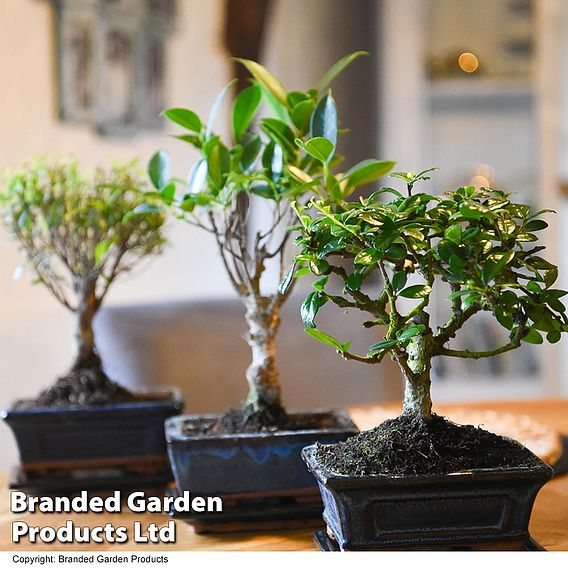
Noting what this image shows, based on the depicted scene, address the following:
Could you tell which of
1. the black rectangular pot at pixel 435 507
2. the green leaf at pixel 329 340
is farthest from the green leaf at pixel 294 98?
the black rectangular pot at pixel 435 507

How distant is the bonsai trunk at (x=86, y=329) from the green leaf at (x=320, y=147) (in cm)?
50

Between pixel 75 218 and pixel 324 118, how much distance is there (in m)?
0.44

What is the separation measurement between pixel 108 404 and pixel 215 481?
0.28 meters

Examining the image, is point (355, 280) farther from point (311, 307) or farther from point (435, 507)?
point (435, 507)

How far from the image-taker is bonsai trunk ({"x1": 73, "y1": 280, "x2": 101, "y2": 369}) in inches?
51.4

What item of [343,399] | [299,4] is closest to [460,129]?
[299,4]

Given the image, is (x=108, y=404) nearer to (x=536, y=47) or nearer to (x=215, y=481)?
(x=215, y=481)

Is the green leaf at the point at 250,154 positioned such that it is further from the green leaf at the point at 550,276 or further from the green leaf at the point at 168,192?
the green leaf at the point at 550,276

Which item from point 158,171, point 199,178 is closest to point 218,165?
point 199,178

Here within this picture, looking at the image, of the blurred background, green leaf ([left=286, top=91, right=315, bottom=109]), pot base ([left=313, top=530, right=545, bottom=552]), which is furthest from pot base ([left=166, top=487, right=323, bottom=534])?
the blurred background

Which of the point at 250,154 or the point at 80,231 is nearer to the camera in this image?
the point at 250,154

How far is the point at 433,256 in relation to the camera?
0.83m

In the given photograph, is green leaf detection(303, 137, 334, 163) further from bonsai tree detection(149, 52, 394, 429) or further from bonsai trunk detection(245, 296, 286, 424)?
bonsai trunk detection(245, 296, 286, 424)
